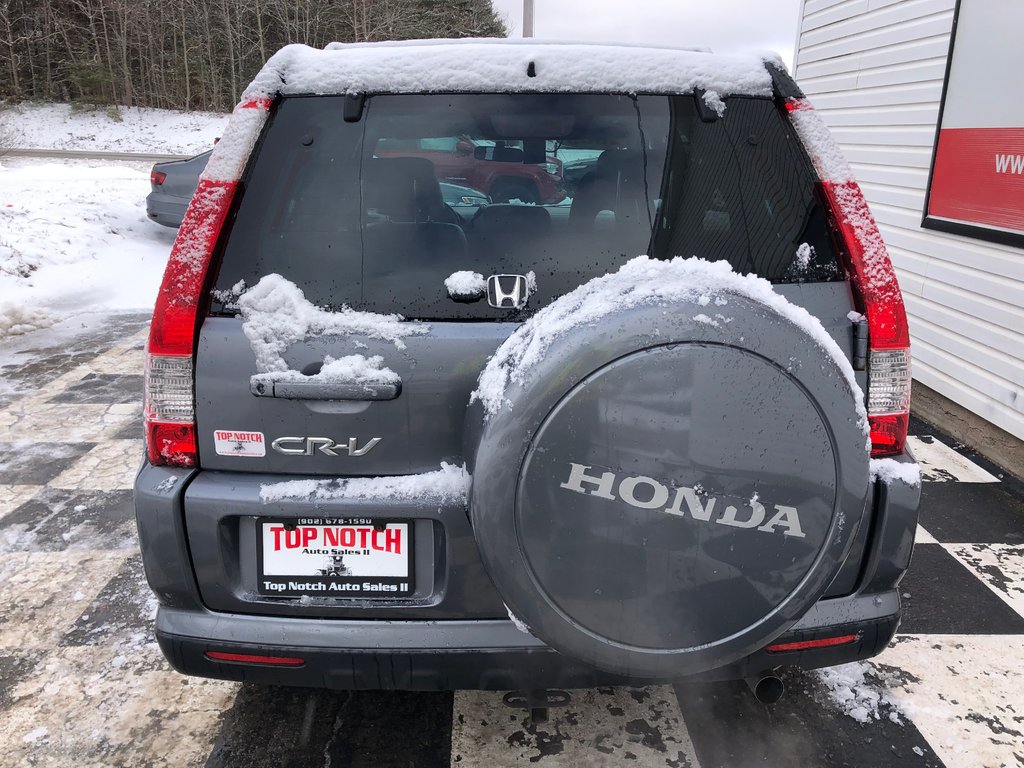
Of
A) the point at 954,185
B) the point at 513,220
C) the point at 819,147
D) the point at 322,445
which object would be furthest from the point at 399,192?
the point at 954,185

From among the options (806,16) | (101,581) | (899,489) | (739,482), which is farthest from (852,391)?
(806,16)

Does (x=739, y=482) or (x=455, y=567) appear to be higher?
(x=739, y=482)

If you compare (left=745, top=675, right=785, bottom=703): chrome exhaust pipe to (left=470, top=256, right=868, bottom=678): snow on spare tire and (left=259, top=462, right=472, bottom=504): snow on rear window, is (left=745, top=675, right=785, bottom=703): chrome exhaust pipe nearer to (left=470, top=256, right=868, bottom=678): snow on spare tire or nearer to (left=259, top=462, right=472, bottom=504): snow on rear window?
(left=470, top=256, right=868, bottom=678): snow on spare tire

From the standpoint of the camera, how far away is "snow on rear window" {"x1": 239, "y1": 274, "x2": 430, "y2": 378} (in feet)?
5.34

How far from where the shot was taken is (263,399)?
164 cm

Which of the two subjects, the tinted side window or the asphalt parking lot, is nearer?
the tinted side window

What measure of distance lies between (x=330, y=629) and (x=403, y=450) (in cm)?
45

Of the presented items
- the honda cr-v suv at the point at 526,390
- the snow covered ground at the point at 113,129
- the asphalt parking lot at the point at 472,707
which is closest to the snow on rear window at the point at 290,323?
the honda cr-v suv at the point at 526,390

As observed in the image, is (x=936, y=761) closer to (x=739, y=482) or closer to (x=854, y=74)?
(x=739, y=482)

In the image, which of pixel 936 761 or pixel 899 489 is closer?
pixel 899 489

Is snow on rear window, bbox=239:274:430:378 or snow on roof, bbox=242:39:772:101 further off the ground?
snow on roof, bbox=242:39:772:101

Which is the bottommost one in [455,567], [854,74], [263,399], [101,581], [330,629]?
[101,581]

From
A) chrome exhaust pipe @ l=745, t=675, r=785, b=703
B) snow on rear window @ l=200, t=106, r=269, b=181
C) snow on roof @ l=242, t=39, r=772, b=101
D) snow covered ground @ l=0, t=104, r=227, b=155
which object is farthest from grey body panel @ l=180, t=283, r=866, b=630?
snow covered ground @ l=0, t=104, r=227, b=155

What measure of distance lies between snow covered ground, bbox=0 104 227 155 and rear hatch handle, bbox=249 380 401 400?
92.1 ft
